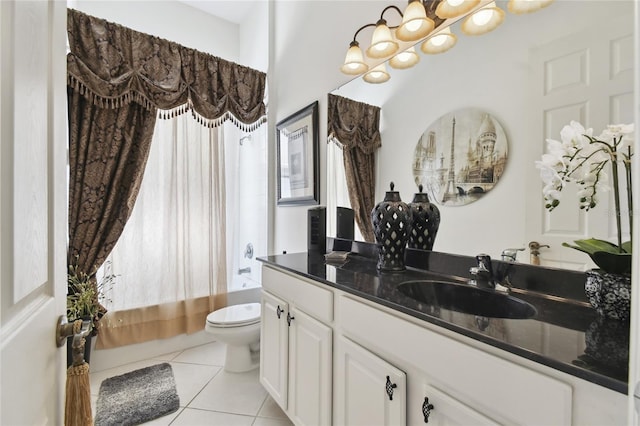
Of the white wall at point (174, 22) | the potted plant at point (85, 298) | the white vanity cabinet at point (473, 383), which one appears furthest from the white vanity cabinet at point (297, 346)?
the white wall at point (174, 22)

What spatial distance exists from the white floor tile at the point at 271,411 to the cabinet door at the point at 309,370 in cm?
31

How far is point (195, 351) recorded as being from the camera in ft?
8.34

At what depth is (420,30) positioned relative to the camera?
141 centimetres

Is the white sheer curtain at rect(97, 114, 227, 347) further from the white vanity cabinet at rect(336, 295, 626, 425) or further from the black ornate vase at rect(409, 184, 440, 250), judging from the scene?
the white vanity cabinet at rect(336, 295, 626, 425)

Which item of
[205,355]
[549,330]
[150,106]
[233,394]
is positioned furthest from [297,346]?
[150,106]

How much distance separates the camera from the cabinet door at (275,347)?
156 centimetres

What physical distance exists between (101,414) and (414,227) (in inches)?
80.9

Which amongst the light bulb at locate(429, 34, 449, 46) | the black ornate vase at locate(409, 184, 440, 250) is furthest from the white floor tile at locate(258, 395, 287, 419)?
the light bulb at locate(429, 34, 449, 46)

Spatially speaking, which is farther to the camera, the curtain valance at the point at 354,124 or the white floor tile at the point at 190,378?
the white floor tile at the point at 190,378

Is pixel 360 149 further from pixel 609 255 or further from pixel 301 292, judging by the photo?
pixel 609 255

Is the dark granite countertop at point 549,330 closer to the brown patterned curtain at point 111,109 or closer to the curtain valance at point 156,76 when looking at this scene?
the brown patterned curtain at point 111,109

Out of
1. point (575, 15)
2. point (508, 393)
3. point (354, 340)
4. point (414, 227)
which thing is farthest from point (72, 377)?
point (575, 15)

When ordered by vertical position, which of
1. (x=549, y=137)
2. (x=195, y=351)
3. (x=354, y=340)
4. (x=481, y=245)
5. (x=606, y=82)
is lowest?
(x=195, y=351)

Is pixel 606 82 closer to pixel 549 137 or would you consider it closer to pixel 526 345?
pixel 549 137
